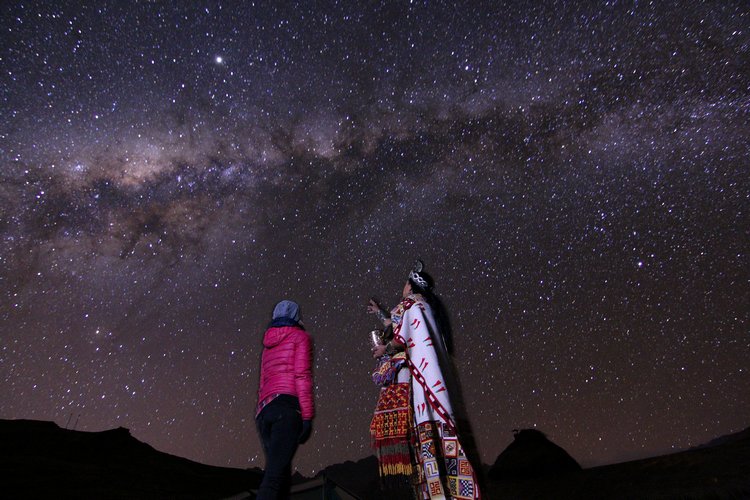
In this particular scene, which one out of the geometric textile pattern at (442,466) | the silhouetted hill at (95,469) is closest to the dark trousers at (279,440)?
the geometric textile pattern at (442,466)

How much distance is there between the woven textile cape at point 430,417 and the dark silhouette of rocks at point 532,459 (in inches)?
725

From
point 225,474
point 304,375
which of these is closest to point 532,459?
point 304,375

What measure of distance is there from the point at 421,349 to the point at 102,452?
42781 mm

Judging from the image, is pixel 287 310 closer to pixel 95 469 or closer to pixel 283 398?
pixel 283 398

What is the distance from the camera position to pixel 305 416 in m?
2.57

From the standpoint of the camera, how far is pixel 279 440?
244 centimetres

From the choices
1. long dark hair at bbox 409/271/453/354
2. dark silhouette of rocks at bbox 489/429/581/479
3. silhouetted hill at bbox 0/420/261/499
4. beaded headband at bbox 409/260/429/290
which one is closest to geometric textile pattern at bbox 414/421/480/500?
long dark hair at bbox 409/271/453/354

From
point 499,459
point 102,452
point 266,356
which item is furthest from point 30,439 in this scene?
point 266,356

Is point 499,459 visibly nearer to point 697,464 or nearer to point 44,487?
point 697,464

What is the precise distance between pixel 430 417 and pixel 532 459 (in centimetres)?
1948

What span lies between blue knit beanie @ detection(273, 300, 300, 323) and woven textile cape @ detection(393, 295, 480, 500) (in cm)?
87

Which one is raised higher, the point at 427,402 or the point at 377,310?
the point at 377,310

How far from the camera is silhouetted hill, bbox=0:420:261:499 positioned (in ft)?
65.6

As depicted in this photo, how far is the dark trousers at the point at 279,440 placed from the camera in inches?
90.8
